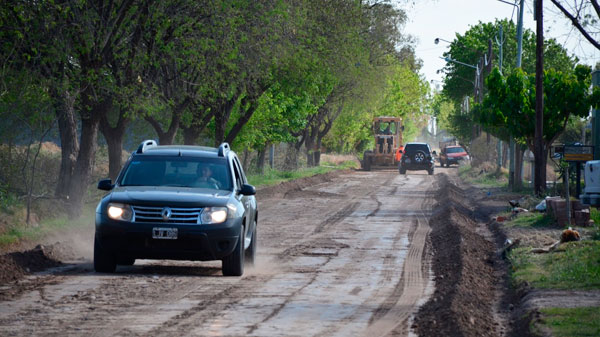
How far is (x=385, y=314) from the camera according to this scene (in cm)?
1030

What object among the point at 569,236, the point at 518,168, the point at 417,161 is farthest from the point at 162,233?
the point at 417,161

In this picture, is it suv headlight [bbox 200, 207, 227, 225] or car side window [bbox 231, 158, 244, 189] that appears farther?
car side window [bbox 231, 158, 244, 189]

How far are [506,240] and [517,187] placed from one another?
1882cm

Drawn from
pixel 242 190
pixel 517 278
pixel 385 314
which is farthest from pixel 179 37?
pixel 385 314

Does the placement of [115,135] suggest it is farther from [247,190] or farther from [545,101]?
[247,190]

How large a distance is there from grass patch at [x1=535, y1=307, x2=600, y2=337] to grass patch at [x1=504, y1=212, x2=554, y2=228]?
1207cm

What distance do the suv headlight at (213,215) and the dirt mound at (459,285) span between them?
2911mm

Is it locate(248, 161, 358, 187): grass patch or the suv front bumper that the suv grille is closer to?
the suv front bumper

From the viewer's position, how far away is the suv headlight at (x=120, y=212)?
12.7 metres

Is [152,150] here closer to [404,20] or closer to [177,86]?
[177,86]

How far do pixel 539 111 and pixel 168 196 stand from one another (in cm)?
1900

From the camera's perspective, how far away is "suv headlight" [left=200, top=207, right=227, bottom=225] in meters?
12.8

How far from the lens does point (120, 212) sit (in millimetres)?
12742

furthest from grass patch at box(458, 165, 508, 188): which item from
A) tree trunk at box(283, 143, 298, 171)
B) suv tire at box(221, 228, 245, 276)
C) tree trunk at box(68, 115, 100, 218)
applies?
suv tire at box(221, 228, 245, 276)
